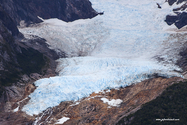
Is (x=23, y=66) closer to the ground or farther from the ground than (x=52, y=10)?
closer to the ground

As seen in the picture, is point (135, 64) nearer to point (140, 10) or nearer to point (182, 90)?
point (182, 90)

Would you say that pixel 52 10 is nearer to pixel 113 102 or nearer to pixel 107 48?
pixel 107 48

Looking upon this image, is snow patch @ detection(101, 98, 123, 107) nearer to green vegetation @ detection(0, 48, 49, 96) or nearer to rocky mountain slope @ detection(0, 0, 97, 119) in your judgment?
rocky mountain slope @ detection(0, 0, 97, 119)

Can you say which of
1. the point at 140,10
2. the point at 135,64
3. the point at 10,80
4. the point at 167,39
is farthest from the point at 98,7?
the point at 10,80

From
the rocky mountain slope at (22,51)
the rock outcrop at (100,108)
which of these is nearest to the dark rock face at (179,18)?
the rocky mountain slope at (22,51)

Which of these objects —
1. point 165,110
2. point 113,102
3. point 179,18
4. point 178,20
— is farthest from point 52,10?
point 165,110

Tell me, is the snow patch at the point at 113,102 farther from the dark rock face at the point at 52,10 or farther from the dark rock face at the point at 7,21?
the dark rock face at the point at 52,10
